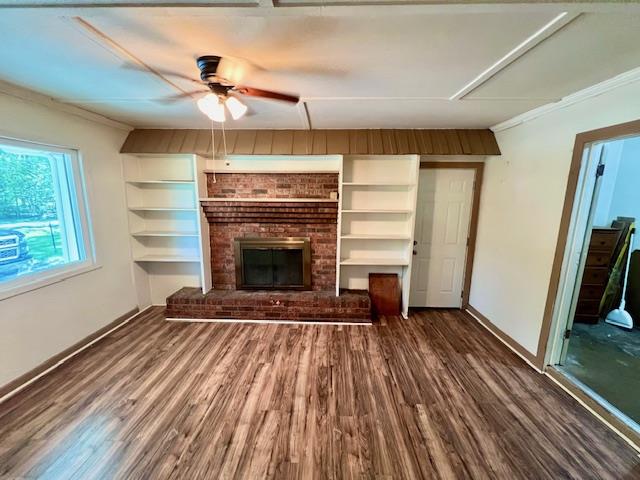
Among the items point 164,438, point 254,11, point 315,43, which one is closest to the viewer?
point 254,11

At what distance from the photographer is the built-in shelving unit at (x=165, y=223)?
3.41 m

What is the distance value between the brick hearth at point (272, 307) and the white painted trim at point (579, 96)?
2.52m

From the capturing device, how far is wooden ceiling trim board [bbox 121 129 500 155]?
10.3ft

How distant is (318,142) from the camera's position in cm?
322

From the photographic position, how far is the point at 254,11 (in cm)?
108

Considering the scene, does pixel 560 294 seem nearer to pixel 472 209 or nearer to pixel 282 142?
pixel 472 209

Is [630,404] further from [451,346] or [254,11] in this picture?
[254,11]

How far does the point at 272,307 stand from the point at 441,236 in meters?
2.44

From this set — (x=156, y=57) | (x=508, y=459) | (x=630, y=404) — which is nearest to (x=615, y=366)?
(x=630, y=404)

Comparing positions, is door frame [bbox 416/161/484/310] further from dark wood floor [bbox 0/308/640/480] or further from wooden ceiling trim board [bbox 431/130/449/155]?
dark wood floor [bbox 0/308/640/480]

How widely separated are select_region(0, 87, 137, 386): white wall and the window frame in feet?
0.16

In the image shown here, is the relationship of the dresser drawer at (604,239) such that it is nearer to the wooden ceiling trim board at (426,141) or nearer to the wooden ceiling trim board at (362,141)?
the wooden ceiling trim board at (426,141)

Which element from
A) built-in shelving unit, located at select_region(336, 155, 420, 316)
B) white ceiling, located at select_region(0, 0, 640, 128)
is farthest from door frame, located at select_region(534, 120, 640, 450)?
built-in shelving unit, located at select_region(336, 155, 420, 316)

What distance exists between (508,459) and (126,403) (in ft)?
8.84
